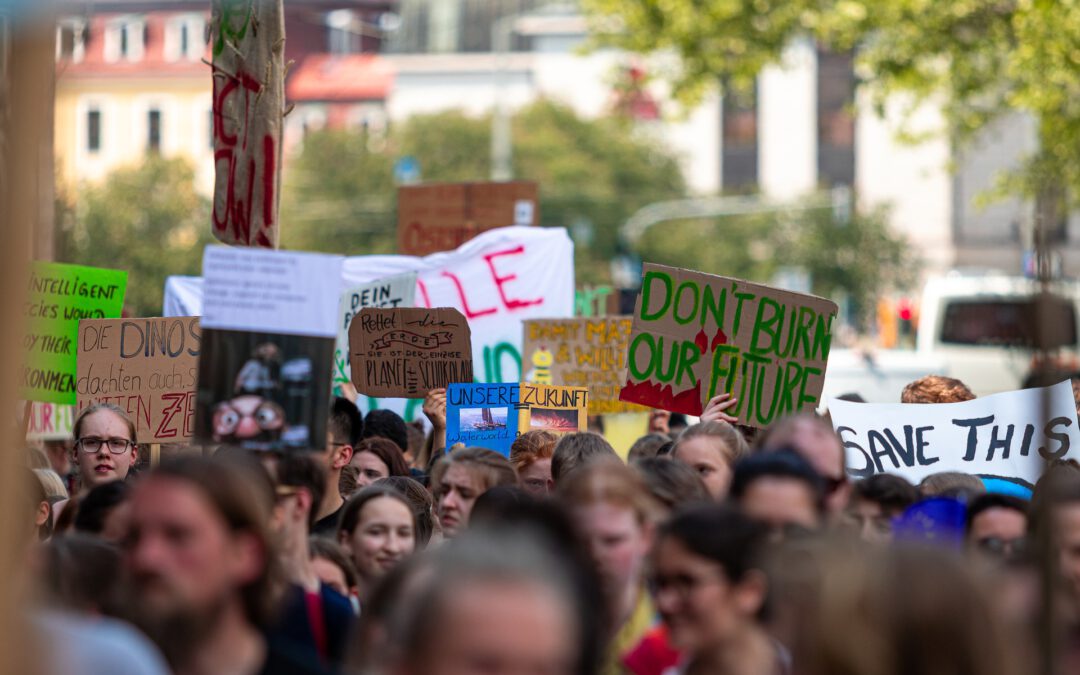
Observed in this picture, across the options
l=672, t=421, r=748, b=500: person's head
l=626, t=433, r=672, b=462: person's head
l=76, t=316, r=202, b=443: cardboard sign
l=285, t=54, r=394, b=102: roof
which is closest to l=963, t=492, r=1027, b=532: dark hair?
l=672, t=421, r=748, b=500: person's head

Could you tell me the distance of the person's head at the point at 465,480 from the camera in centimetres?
526

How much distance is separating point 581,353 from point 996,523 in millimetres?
5267

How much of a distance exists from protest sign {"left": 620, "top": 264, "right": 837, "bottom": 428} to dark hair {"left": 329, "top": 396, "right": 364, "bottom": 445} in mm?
1073

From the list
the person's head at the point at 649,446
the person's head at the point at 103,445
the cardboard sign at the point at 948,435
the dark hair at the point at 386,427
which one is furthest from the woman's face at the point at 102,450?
the cardboard sign at the point at 948,435

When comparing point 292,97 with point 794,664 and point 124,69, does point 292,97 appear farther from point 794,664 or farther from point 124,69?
point 794,664

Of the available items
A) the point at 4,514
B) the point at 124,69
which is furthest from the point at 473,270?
the point at 124,69

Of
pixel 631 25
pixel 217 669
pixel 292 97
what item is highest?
pixel 292 97

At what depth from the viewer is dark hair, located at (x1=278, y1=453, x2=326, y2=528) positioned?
4.46 metres

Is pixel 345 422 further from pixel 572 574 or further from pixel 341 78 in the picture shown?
pixel 341 78

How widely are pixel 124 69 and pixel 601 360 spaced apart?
75.2m

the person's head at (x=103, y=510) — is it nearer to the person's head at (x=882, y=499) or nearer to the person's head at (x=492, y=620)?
the person's head at (x=882, y=499)

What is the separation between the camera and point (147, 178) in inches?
2292

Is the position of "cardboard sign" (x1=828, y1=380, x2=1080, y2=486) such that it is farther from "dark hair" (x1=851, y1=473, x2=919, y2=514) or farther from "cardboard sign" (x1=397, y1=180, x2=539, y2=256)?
"cardboard sign" (x1=397, y1=180, x2=539, y2=256)

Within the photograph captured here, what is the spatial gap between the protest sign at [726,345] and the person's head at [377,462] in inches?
55.9
